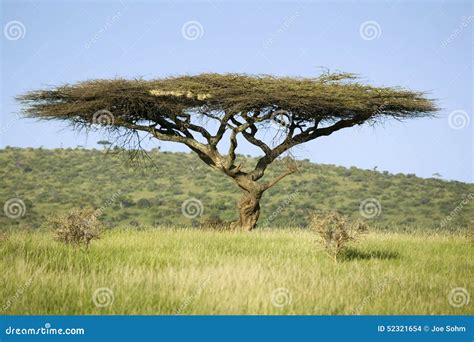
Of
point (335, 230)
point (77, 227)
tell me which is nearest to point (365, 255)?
point (335, 230)

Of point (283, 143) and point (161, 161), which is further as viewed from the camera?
point (161, 161)

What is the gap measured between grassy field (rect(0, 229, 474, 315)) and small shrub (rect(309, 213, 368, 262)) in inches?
11.5

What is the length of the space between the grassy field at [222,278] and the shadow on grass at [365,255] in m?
0.06

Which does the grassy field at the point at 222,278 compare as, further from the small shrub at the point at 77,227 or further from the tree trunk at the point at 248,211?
the tree trunk at the point at 248,211

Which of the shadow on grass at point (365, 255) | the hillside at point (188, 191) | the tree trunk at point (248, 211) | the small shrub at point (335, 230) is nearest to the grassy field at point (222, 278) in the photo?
the shadow on grass at point (365, 255)

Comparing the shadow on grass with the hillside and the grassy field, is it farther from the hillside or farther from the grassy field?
the hillside

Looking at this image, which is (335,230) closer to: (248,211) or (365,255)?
(365,255)

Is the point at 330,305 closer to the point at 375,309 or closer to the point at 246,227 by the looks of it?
the point at 375,309

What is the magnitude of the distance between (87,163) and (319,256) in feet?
163

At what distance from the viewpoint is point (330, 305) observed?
8.97 meters

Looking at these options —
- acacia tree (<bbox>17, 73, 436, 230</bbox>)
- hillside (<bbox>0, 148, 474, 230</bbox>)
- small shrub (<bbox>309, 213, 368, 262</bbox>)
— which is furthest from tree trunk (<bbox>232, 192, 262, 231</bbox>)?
hillside (<bbox>0, 148, 474, 230</bbox>)

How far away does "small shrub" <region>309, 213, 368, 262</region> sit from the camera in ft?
44.9

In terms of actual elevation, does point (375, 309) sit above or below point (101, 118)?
below

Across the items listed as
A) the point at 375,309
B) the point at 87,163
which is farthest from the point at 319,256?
the point at 87,163
